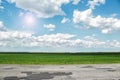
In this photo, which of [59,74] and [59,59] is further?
[59,59]

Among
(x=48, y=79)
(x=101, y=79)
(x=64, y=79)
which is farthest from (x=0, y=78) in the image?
(x=101, y=79)

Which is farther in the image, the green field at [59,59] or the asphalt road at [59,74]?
the green field at [59,59]

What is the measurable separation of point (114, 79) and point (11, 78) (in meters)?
6.89

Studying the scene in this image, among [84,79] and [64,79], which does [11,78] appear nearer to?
[64,79]

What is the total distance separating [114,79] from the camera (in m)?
15.8

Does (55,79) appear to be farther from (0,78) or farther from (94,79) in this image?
(0,78)

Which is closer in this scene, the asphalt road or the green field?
the asphalt road

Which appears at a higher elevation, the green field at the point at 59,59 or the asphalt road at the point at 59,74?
the green field at the point at 59,59

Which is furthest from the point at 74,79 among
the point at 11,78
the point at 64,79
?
the point at 11,78

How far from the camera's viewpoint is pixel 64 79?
1574cm

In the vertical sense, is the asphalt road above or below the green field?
below

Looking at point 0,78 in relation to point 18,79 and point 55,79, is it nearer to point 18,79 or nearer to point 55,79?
point 18,79

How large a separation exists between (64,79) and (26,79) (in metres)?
2.49

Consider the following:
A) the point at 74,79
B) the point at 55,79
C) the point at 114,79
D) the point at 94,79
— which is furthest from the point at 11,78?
the point at 114,79
